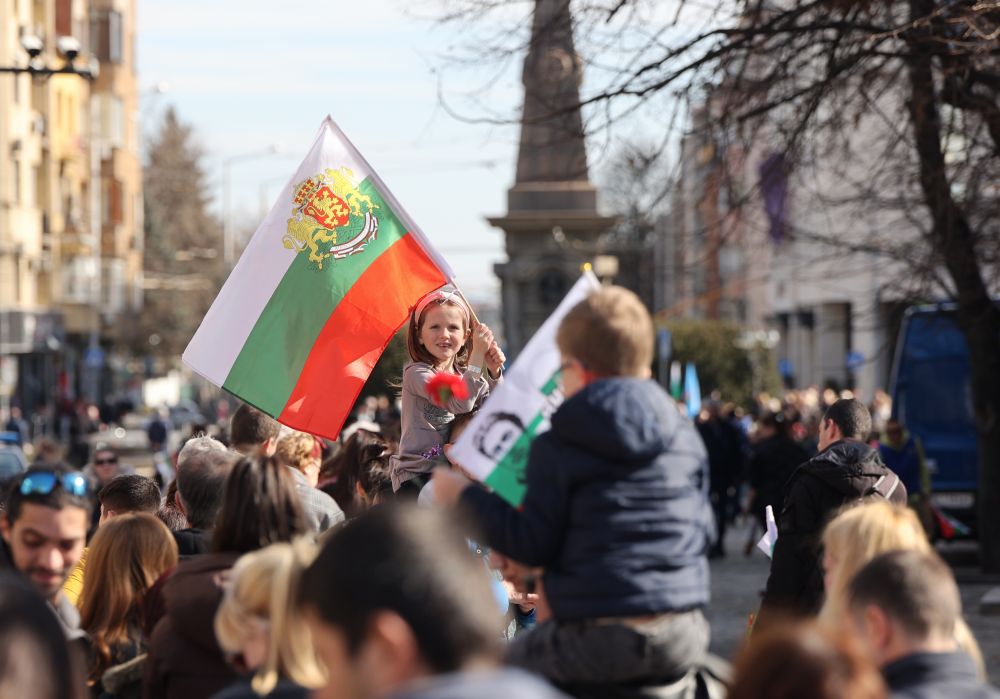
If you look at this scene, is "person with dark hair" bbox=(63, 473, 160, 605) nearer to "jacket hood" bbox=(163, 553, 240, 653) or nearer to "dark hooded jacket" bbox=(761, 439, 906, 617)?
"jacket hood" bbox=(163, 553, 240, 653)

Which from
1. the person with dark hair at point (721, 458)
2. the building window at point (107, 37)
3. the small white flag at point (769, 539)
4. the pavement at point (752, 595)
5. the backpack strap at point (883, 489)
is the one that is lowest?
the pavement at point (752, 595)

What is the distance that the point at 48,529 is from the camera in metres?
4.78

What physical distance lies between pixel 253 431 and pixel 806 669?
5.23 m

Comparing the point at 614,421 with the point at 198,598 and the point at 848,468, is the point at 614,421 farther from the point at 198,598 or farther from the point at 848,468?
the point at 848,468

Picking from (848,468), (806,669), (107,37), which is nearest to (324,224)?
(848,468)

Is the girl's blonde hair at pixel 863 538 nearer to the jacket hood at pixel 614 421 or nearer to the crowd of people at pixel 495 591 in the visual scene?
the crowd of people at pixel 495 591

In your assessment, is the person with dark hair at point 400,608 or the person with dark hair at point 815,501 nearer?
the person with dark hair at point 400,608

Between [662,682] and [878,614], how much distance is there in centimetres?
76

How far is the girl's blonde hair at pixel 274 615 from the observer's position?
4164 mm

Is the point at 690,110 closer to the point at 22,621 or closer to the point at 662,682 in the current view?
the point at 662,682

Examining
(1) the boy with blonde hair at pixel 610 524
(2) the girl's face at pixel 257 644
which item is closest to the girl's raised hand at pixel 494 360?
(1) the boy with blonde hair at pixel 610 524

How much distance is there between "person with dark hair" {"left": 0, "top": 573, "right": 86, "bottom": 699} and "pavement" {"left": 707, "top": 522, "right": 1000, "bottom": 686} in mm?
9357

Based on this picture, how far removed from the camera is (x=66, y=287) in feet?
216

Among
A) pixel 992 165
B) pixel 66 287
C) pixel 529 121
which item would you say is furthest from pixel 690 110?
pixel 66 287
